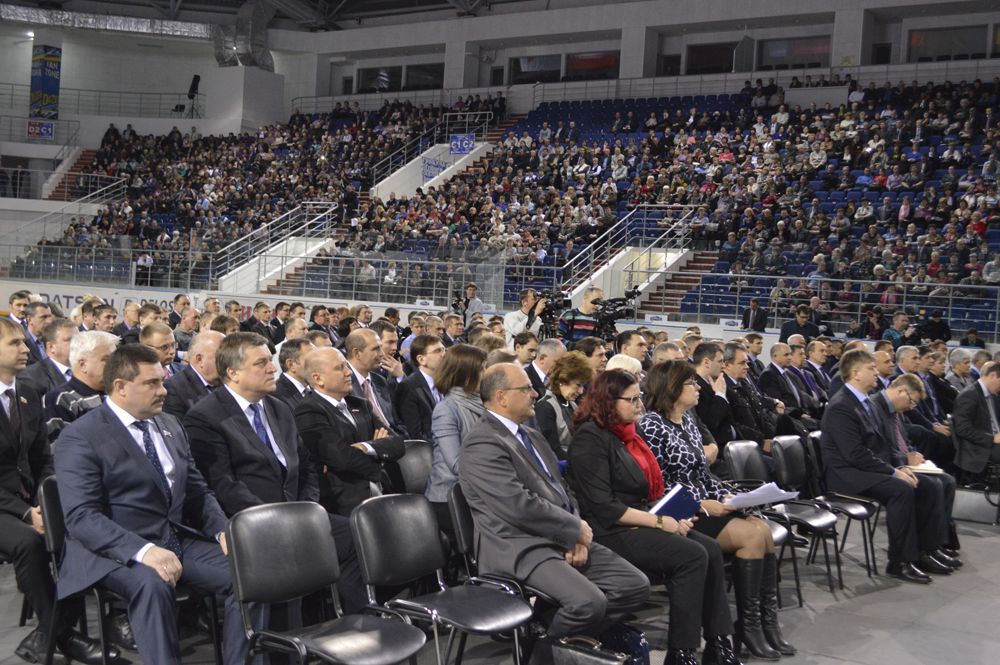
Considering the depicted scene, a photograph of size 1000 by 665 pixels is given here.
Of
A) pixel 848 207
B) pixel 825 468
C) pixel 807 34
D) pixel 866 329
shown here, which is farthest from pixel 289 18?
pixel 825 468

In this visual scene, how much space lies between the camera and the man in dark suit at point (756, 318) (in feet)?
56.9

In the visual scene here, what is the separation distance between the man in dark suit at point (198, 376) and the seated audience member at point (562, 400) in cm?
198

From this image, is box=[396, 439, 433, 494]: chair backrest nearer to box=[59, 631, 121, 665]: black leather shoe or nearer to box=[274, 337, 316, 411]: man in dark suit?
box=[274, 337, 316, 411]: man in dark suit

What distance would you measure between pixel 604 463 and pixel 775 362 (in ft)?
18.4

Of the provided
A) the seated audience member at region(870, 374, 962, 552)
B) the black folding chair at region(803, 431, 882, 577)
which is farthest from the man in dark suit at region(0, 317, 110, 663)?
the seated audience member at region(870, 374, 962, 552)

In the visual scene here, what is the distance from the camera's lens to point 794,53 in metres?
27.8

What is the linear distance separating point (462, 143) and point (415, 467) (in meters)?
25.1

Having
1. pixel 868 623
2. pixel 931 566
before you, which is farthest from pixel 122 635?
pixel 931 566

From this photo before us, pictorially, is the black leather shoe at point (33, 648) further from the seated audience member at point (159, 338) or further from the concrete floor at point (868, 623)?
the seated audience member at point (159, 338)

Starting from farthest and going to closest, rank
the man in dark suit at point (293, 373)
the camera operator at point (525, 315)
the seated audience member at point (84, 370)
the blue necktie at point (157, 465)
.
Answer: the camera operator at point (525, 315) < the man in dark suit at point (293, 373) < the seated audience member at point (84, 370) < the blue necktie at point (157, 465)

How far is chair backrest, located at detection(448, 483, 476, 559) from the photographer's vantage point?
4719 mm

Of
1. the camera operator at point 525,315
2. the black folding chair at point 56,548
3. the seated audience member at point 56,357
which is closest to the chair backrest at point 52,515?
the black folding chair at point 56,548

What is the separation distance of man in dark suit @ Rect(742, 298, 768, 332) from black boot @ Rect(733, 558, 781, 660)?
12.3m

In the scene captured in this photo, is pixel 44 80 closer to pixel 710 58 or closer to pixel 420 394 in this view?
pixel 710 58
